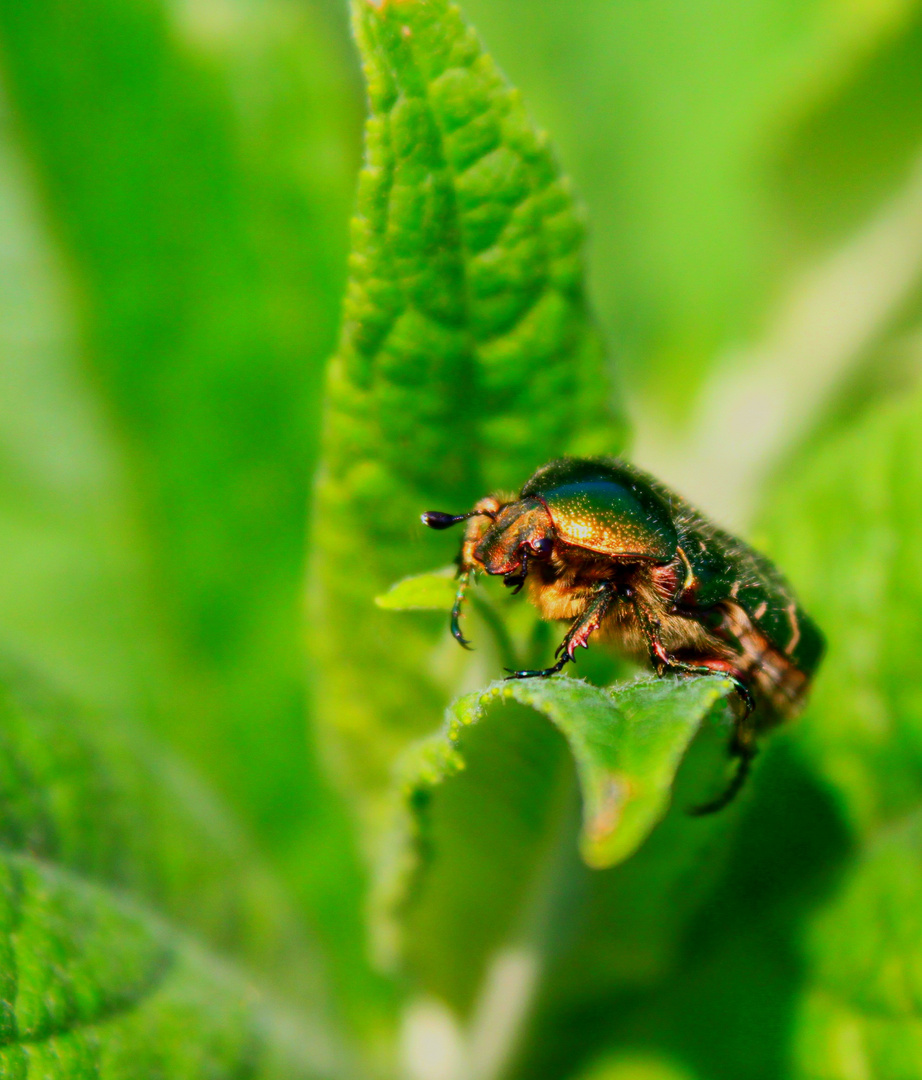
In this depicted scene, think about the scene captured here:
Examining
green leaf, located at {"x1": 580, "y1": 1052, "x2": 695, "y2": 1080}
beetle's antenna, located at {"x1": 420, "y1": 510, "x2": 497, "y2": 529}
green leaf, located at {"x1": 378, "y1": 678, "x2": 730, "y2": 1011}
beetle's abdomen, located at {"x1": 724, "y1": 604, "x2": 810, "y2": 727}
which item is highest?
beetle's antenna, located at {"x1": 420, "y1": 510, "x2": 497, "y2": 529}

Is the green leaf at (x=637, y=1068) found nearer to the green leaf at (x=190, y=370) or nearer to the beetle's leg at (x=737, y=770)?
the beetle's leg at (x=737, y=770)

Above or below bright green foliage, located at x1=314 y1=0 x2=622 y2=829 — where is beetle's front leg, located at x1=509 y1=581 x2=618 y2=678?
below

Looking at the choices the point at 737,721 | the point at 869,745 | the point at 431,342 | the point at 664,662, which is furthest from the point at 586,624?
the point at 869,745

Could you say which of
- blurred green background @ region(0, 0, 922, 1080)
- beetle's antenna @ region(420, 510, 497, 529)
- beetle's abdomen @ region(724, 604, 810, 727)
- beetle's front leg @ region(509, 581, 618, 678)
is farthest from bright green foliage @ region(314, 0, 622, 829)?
blurred green background @ region(0, 0, 922, 1080)

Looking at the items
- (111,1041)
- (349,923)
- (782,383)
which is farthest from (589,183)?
(111,1041)

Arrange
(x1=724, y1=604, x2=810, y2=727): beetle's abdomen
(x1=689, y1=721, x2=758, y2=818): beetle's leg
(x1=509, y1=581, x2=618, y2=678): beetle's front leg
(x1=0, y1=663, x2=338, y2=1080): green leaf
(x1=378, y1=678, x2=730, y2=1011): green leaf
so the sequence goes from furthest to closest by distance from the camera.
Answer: (x1=724, y1=604, x2=810, y2=727): beetle's abdomen → (x1=509, y1=581, x2=618, y2=678): beetle's front leg → (x1=689, y1=721, x2=758, y2=818): beetle's leg → (x1=0, y1=663, x2=338, y2=1080): green leaf → (x1=378, y1=678, x2=730, y2=1011): green leaf

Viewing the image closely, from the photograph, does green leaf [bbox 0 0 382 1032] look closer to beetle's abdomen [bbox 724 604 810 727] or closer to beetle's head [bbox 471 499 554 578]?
beetle's head [bbox 471 499 554 578]
